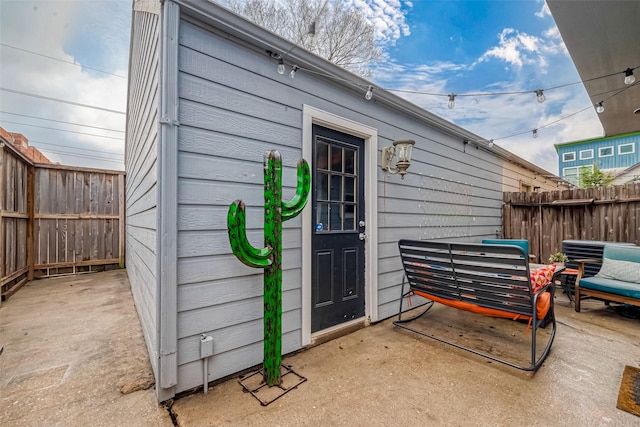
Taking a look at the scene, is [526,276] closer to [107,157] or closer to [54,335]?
[54,335]

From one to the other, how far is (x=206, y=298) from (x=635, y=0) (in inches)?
177

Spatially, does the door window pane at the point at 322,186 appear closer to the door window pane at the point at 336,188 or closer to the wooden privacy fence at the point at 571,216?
the door window pane at the point at 336,188

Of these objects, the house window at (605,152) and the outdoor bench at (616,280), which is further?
the house window at (605,152)

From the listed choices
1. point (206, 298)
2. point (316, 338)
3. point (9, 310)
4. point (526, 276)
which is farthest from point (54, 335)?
point (526, 276)

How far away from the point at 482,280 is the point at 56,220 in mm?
6592

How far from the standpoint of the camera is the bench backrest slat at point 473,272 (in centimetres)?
200

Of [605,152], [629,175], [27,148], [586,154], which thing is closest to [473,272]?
[27,148]

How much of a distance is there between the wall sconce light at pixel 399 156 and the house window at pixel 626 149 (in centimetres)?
1630

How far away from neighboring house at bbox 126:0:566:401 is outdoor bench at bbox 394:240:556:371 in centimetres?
57

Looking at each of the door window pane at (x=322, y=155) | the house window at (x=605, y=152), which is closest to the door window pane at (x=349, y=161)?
the door window pane at (x=322, y=155)

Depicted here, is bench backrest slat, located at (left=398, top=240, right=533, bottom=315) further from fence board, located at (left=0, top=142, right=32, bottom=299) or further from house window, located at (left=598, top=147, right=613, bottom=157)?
house window, located at (left=598, top=147, right=613, bottom=157)

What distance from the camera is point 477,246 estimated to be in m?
2.11

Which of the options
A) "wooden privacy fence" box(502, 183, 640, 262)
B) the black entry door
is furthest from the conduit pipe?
"wooden privacy fence" box(502, 183, 640, 262)

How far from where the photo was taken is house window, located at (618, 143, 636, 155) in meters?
12.7
